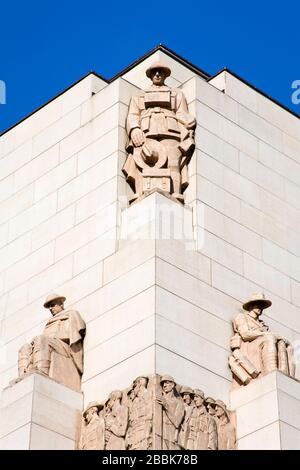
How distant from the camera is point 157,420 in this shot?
21109mm

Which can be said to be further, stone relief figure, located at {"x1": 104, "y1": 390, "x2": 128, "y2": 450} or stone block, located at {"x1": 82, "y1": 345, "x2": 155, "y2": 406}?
stone block, located at {"x1": 82, "y1": 345, "x2": 155, "y2": 406}

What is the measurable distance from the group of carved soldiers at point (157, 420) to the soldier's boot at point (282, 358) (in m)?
1.09

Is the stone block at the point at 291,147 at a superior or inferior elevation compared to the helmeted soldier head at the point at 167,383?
superior

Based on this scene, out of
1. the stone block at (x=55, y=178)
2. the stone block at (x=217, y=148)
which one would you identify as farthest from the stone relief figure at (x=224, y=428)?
the stone block at (x=55, y=178)

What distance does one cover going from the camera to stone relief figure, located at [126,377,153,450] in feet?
68.8

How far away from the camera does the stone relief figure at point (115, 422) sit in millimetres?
21375

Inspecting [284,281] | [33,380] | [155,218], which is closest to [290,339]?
[284,281]

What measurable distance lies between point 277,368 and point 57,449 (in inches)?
138

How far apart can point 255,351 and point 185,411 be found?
1859mm

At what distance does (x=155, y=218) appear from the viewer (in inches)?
930

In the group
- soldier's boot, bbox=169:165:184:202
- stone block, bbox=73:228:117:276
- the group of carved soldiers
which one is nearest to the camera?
the group of carved soldiers

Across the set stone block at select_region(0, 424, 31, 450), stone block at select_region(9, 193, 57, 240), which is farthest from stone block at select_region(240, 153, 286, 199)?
stone block at select_region(0, 424, 31, 450)

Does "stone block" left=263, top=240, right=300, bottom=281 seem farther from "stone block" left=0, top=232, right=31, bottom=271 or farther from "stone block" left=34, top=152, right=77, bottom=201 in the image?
"stone block" left=0, top=232, right=31, bottom=271

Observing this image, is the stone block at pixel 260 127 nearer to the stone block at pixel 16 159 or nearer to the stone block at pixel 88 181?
the stone block at pixel 88 181
